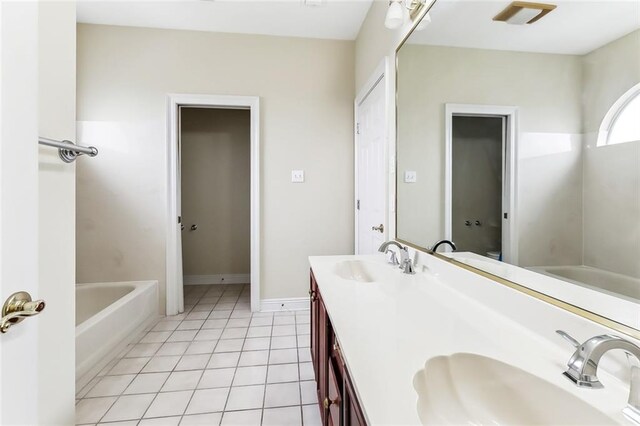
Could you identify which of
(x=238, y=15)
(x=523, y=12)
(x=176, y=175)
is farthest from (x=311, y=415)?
(x=238, y=15)

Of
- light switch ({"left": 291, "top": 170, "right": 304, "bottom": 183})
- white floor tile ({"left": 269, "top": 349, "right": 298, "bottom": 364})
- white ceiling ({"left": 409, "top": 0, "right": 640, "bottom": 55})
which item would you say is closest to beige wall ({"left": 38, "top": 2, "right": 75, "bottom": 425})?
white floor tile ({"left": 269, "top": 349, "right": 298, "bottom": 364})

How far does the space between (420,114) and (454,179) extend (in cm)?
43

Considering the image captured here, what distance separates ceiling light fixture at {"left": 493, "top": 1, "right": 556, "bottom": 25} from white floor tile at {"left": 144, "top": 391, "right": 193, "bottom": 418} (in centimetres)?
220

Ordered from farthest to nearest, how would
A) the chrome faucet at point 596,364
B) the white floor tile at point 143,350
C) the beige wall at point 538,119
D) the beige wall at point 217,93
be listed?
the beige wall at point 217,93
the white floor tile at point 143,350
the beige wall at point 538,119
the chrome faucet at point 596,364

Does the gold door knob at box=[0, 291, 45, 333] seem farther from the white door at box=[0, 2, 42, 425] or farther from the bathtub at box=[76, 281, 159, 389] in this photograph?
the bathtub at box=[76, 281, 159, 389]

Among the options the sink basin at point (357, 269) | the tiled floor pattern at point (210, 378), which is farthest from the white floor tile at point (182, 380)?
the sink basin at point (357, 269)

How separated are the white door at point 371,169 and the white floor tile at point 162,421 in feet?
5.28

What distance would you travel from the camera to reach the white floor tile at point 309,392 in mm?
1503

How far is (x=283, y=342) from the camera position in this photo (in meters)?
2.14

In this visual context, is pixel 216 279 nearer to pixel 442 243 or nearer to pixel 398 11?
pixel 442 243

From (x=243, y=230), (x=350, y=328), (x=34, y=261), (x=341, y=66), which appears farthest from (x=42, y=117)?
(x=243, y=230)

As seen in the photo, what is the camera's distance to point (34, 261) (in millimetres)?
630

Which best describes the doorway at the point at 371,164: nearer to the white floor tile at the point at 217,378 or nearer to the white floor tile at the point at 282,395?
the white floor tile at the point at 282,395

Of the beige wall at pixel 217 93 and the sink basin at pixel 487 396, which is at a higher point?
the beige wall at pixel 217 93
